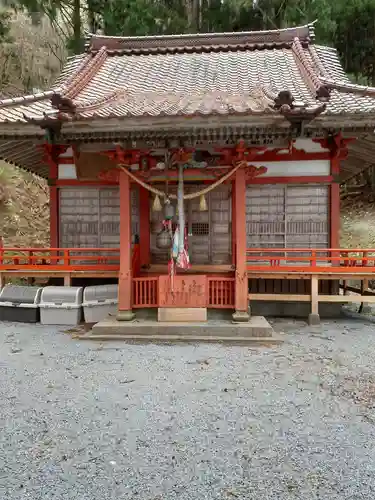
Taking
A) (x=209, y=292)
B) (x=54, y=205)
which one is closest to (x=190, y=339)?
(x=209, y=292)

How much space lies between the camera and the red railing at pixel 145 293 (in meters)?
7.63

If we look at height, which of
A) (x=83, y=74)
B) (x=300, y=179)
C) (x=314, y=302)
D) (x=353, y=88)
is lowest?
(x=314, y=302)

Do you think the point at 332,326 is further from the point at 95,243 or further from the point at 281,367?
the point at 95,243

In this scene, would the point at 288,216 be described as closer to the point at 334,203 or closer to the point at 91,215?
the point at 334,203

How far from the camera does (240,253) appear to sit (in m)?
7.47

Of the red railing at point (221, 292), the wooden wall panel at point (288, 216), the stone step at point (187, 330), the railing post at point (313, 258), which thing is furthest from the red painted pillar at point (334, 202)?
the stone step at point (187, 330)

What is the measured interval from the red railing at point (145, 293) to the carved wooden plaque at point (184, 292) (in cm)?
30

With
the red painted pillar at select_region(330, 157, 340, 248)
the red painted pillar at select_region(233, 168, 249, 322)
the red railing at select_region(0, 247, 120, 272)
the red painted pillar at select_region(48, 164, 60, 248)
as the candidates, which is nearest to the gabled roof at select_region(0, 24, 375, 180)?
the red painted pillar at select_region(233, 168, 249, 322)

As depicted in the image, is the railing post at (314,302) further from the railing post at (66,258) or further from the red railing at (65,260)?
the railing post at (66,258)

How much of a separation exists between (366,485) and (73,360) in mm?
4355

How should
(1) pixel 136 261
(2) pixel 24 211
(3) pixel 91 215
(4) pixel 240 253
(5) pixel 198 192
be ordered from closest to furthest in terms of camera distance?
(5) pixel 198 192 < (4) pixel 240 253 < (1) pixel 136 261 < (3) pixel 91 215 < (2) pixel 24 211

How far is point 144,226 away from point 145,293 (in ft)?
7.70

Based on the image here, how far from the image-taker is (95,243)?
9.89 meters

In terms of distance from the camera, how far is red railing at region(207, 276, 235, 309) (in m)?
7.52
